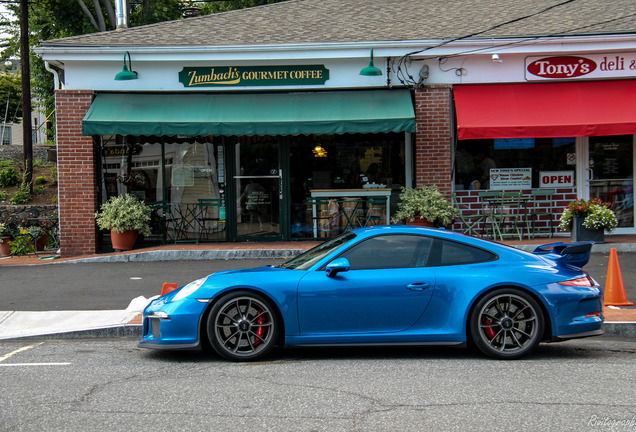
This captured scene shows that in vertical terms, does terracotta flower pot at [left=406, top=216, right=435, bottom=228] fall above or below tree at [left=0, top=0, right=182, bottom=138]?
below

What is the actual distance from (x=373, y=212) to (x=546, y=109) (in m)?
4.06

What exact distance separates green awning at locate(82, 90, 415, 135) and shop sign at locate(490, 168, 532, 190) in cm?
265

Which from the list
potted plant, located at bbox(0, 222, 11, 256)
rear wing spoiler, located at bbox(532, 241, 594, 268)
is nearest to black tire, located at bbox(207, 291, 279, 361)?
rear wing spoiler, located at bbox(532, 241, 594, 268)

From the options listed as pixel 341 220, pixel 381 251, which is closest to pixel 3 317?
pixel 381 251

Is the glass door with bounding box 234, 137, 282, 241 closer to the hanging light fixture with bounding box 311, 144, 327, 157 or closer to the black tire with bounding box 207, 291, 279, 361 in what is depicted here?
the hanging light fixture with bounding box 311, 144, 327, 157

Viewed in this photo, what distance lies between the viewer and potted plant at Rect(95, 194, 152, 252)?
1273 centimetres

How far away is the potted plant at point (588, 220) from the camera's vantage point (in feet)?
39.2

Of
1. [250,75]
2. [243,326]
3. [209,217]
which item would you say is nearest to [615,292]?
[243,326]

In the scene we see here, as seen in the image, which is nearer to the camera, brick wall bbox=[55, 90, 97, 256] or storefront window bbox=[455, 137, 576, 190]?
brick wall bbox=[55, 90, 97, 256]

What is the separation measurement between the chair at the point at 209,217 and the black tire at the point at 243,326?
8.15m

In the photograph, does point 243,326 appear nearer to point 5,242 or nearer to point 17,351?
point 17,351

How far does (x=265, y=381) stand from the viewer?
514 centimetres

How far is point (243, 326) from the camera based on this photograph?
5.77m

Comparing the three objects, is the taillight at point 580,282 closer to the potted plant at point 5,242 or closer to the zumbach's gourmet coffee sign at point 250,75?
the zumbach's gourmet coffee sign at point 250,75
